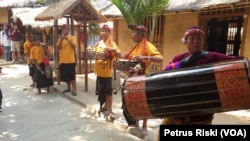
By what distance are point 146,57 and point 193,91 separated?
5.05ft

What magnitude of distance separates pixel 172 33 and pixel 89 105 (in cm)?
402

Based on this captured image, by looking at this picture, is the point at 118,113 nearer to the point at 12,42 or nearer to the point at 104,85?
the point at 104,85

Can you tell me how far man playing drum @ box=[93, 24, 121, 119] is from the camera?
16.6ft

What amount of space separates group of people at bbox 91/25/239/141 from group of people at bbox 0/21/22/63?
9925 millimetres

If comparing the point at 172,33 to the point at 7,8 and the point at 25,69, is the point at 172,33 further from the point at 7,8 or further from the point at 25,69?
the point at 7,8

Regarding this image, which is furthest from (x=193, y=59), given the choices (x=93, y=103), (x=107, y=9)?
(x=107, y=9)

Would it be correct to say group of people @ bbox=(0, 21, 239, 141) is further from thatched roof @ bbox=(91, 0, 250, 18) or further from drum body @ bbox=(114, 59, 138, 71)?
thatched roof @ bbox=(91, 0, 250, 18)

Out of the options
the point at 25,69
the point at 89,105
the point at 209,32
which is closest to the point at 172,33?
the point at 209,32

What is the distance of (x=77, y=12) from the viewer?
761 cm

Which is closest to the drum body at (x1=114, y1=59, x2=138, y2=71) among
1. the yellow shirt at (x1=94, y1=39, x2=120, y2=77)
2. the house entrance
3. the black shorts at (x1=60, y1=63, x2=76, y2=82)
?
the yellow shirt at (x1=94, y1=39, x2=120, y2=77)

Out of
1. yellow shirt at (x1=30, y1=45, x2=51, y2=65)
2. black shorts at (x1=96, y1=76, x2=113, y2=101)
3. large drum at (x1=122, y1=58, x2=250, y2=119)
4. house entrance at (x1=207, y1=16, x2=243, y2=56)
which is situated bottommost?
black shorts at (x1=96, y1=76, x2=113, y2=101)

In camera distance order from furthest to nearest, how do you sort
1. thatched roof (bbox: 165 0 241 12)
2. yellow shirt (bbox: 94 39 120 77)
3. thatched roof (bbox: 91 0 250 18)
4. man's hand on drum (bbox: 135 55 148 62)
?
thatched roof (bbox: 165 0 241 12) → thatched roof (bbox: 91 0 250 18) → yellow shirt (bbox: 94 39 120 77) → man's hand on drum (bbox: 135 55 148 62)

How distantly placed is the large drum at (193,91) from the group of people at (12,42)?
12923 mm

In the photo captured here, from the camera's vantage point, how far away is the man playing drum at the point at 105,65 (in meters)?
5.05
